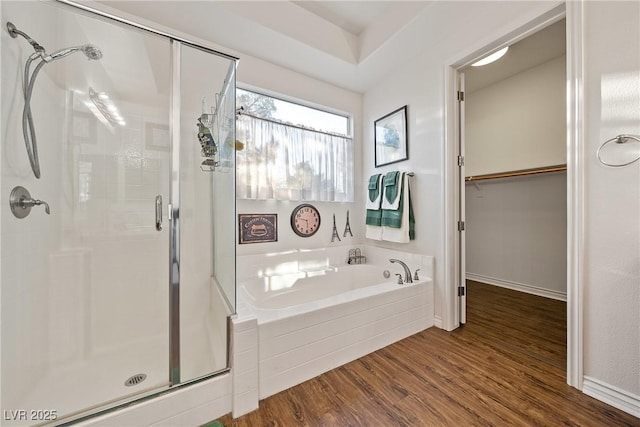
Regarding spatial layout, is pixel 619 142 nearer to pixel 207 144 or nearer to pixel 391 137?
pixel 391 137

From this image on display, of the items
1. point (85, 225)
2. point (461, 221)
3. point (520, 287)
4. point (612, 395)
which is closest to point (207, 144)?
point (85, 225)

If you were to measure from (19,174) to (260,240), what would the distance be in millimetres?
1650

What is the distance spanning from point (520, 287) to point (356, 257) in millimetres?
2129

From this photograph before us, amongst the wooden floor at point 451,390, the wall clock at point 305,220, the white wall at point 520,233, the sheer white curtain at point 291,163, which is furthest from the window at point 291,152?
the white wall at point 520,233

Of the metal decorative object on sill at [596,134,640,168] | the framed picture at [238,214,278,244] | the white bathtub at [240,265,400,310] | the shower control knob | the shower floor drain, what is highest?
the metal decorative object on sill at [596,134,640,168]

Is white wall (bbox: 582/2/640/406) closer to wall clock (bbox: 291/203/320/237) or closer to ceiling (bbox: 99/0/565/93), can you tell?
ceiling (bbox: 99/0/565/93)

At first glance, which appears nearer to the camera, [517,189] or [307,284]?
[307,284]

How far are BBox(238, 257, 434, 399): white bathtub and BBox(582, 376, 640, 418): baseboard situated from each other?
982 millimetres

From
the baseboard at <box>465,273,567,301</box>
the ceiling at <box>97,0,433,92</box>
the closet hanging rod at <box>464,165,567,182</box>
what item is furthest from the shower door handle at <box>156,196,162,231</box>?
the baseboard at <box>465,273,567,301</box>

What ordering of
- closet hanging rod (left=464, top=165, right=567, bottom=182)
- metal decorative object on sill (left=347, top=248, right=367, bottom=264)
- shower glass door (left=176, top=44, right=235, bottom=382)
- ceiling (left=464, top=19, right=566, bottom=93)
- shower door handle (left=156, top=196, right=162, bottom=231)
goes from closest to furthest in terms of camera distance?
shower glass door (left=176, top=44, right=235, bottom=382), shower door handle (left=156, top=196, right=162, bottom=231), ceiling (left=464, top=19, right=566, bottom=93), closet hanging rod (left=464, top=165, right=567, bottom=182), metal decorative object on sill (left=347, top=248, right=367, bottom=264)

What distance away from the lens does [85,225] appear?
68.0 inches

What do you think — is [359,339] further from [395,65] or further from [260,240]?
[395,65]

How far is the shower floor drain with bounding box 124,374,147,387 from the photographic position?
145 cm

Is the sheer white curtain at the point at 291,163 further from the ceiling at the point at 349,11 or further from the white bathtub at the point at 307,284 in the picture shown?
the ceiling at the point at 349,11
